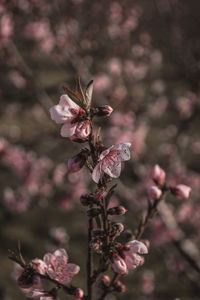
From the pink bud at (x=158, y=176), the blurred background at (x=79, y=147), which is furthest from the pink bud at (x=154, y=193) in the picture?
the blurred background at (x=79, y=147)

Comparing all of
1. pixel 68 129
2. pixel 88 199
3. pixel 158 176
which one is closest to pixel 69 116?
pixel 68 129

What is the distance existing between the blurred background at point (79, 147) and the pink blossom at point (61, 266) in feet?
3.23

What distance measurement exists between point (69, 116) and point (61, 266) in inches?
23.1

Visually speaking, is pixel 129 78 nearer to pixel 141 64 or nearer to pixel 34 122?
pixel 141 64

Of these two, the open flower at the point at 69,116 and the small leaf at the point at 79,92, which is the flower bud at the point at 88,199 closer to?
the open flower at the point at 69,116

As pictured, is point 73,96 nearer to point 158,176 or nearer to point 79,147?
point 158,176

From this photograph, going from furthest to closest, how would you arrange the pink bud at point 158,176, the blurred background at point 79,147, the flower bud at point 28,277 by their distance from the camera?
the blurred background at point 79,147
the pink bud at point 158,176
the flower bud at point 28,277

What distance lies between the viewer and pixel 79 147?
9.95 feet

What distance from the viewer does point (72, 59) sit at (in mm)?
3271

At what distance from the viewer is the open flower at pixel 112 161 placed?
2.78 feet

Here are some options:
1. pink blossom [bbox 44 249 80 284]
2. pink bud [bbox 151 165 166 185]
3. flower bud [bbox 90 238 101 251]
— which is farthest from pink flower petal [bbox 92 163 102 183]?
pink bud [bbox 151 165 166 185]

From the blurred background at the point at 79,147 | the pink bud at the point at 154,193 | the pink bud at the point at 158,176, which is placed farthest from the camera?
the blurred background at the point at 79,147

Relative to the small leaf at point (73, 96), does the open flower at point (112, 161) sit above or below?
below

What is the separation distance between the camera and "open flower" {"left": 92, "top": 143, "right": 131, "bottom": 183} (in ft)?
2.78
